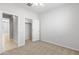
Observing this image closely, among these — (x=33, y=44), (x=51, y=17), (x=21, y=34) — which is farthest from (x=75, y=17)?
(x=21, y=34)

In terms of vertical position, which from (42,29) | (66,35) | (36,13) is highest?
(36,13)

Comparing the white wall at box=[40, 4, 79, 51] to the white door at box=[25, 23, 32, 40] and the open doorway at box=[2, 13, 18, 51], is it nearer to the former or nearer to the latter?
the white door at box=[25, 23, 32, 40]

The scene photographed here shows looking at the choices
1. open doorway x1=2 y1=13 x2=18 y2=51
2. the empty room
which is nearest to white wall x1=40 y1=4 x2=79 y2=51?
the empty room

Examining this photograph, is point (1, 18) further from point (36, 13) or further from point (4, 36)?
point (36, 13)

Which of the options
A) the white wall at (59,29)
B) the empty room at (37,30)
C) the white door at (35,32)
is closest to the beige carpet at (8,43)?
the empty room at (37,30)

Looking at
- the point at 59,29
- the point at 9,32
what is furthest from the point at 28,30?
the point at 59,29

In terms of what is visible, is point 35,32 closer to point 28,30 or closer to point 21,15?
point 28,30

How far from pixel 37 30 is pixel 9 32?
651 mm

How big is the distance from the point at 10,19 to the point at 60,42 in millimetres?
1298

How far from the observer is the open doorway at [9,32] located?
5.71ft

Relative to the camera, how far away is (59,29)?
190cm

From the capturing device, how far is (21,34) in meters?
1.87

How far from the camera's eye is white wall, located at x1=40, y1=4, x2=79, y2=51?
1.79 metres

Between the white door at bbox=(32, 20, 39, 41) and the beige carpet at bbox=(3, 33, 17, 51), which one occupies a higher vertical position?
the white door at bbox=(32, 20, 39, 41)
